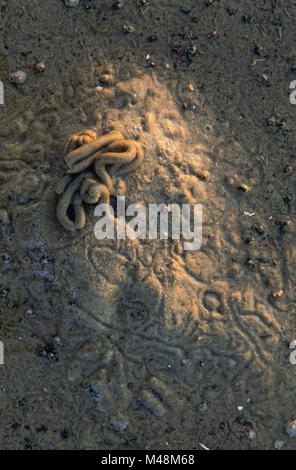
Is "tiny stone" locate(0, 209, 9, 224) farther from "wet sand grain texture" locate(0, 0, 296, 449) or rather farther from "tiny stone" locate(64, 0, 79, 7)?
"tiny stone" locate(64, 0, 79, 7)

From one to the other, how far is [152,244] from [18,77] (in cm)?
231

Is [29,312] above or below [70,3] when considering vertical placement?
below

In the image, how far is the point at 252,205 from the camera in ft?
13.6

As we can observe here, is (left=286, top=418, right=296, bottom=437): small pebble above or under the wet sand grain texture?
under

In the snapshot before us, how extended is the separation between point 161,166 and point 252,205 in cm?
115

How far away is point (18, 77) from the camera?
13.2 feet

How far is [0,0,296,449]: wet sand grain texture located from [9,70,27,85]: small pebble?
3 cm

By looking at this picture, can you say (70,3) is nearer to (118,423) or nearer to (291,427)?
(118,423)

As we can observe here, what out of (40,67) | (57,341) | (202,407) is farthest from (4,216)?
(202,407)

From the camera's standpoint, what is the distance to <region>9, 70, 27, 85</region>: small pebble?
4.02 metres

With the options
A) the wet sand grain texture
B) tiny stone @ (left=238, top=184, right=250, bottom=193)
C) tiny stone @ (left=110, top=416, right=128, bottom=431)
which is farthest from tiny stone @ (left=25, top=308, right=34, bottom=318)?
tiny stone @ (left=238, top=184, right=250, bottom=193)

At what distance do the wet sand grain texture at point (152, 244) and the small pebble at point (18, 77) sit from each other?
27mm

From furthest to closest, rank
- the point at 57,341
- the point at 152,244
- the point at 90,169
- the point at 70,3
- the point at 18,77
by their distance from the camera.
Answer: the point at 70,3, the point at 18,77, the point at 57,341, the point at 152,244, the point at 90,169
